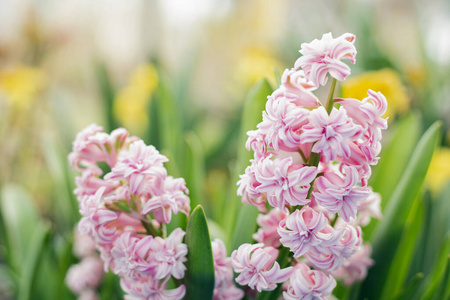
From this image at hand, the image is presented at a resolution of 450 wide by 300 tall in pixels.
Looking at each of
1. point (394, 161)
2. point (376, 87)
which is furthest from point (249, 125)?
point (376, 87)

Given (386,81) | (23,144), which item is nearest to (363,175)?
(386,81)

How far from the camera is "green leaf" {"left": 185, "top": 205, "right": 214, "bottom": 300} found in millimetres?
260

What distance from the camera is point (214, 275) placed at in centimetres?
27

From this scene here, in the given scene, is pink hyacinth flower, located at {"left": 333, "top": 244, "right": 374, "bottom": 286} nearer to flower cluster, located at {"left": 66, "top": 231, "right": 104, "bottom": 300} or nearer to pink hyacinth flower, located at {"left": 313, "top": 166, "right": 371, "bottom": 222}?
pink hyacinth flower, located at {"left": 313, "top": 166, "right": 371, "bottom": 222}

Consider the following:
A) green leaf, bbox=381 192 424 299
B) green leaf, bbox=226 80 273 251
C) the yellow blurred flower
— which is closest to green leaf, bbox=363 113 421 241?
green leaf, bbox=381 192 424 299

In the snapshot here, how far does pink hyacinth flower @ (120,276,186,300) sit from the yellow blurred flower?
662 millimetres

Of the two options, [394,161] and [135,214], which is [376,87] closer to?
[394,161]

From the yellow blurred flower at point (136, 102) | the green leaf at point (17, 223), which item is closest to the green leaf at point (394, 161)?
the green leaf at point (17, 223)

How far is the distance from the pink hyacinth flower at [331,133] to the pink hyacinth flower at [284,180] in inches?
0.5

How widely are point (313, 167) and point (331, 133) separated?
2cm

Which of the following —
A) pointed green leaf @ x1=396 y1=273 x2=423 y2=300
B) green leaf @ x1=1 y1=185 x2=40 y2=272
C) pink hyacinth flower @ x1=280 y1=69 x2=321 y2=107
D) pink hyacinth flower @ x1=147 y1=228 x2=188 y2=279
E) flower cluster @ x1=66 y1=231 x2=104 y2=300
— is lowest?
green leaf @ x1=1 y1=185 x2=40 y2=272

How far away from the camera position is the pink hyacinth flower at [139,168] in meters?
0.25

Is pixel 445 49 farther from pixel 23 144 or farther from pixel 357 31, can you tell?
pixel 23 144

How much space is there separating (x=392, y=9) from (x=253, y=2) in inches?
33.5
